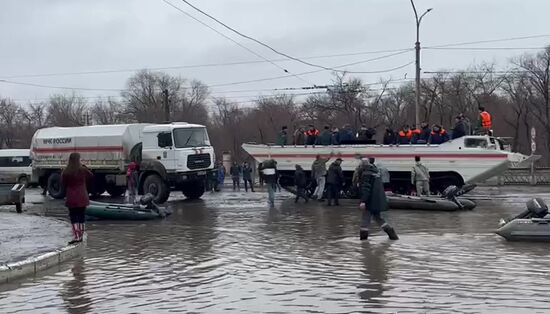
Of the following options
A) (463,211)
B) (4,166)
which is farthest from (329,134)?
(4,166)

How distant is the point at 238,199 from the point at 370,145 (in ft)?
18.9

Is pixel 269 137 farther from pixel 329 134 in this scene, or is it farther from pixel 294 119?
pixel 329 134

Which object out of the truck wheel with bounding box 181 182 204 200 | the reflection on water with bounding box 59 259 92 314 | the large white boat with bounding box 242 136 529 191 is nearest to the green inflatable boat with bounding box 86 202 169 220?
the reflection on water with bounding box 59 259 92 314

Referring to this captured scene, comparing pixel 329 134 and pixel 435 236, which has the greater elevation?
pixel 329 134

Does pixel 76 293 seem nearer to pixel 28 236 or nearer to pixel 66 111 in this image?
pixel 28 236

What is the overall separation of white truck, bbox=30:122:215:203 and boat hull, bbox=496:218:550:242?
625 inches

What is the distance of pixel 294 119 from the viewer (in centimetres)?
6812

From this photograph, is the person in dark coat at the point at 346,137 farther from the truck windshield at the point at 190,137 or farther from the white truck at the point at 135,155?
the truck windshield at the point at 190,137

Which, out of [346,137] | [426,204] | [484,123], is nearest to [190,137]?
[346,137]

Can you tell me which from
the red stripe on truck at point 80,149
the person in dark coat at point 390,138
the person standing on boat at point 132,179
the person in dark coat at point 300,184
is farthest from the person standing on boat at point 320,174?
the red stripe on truck at point 80,149

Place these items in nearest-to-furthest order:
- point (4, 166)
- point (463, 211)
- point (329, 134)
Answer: point (463, 211), point (329, 134), point (4, 166)

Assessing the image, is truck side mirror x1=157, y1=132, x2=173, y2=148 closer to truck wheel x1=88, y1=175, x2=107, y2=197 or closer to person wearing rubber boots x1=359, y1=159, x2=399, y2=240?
truck wheel x1=88, y1=175, x2=107, y2=197

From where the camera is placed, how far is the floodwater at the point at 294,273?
7832 mm

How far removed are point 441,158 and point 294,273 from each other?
16.1m
